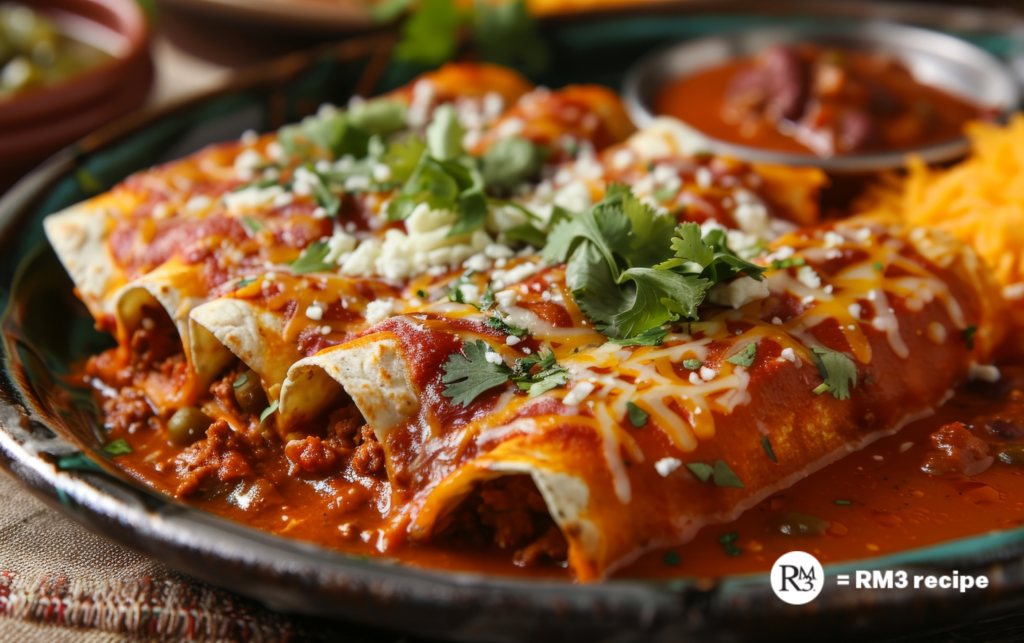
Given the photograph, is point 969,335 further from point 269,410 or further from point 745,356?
point 269,410

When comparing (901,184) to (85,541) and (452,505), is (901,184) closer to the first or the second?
(452,505)

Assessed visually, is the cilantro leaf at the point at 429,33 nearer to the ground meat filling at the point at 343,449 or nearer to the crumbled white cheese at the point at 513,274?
the crumbled white cheese at the point at 513,274

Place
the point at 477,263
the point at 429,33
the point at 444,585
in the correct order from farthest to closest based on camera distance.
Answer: the point at 429,33 → the point at 477,263 → the point at 444,585

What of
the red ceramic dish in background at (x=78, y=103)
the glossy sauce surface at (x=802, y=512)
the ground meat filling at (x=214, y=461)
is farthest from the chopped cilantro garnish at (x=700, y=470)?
the red ceramic dish in background at (x=78, y=103)

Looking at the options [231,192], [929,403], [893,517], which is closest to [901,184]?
[929,403]

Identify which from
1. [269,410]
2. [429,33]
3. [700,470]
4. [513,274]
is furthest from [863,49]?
[269,410]
